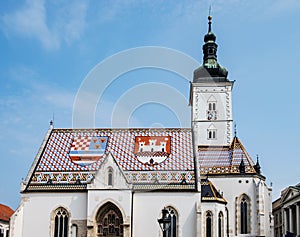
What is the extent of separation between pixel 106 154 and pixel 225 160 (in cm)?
1247

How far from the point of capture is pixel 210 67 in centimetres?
6209

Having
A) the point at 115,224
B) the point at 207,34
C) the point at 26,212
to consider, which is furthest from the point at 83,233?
the point at 207,34

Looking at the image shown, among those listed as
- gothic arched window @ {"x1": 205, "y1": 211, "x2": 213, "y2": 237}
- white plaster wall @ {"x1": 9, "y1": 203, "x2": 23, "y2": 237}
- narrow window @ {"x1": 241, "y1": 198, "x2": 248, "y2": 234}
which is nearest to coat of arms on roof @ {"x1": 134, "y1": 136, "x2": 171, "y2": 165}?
gothic arched window @ {"x1": 205, "y1": 211, "x2": 213, "y2": 237}

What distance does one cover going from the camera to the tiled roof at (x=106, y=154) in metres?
41.8

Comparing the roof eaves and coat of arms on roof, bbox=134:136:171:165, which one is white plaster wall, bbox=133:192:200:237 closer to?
coat of arms on roof, bbox=134:136:171:165

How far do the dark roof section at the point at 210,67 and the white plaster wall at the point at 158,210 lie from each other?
23.6m

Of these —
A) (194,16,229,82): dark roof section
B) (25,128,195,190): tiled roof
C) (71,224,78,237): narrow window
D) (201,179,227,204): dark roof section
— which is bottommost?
(71,224,78,237): narrow window

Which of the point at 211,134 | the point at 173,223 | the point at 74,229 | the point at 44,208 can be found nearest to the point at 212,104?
the point at 211,134

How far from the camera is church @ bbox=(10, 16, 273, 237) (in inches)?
1570

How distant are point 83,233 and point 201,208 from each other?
9.53m

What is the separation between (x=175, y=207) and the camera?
4012 centimetres

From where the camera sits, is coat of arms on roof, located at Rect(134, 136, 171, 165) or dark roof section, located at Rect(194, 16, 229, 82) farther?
dark roof section, located at Rect(194, 16, 229, 82)

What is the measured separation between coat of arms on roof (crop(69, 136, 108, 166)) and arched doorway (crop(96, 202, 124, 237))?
5.12 metres

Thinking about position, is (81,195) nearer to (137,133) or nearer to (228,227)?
(137,133)
